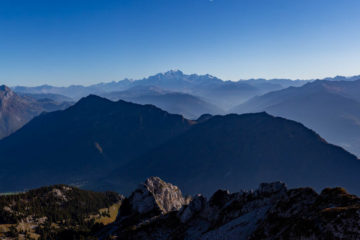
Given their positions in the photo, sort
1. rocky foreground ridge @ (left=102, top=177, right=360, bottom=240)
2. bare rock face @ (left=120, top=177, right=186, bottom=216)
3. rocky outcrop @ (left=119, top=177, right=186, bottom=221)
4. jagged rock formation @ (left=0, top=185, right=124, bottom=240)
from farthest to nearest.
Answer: jagged rock formation @ (left=0, top=185, right=124, bottom=240) → bare rock face @ (left=120, top=177, right=186, bottom=216) → rocky outcrop @ (left=119, top=177, right=186, bottom=221) → rocky foreground ridge @ (left=102, top=177, right=360, bottom=240)

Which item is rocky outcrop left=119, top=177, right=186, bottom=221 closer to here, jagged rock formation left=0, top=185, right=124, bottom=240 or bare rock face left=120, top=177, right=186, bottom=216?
bare rock face left=120, top=177, right=186, bottom=216

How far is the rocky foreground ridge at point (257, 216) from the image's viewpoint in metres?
45.1

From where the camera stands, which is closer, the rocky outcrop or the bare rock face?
the rocky outcrop

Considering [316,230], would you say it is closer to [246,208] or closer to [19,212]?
[246,208]

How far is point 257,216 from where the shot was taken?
224ft

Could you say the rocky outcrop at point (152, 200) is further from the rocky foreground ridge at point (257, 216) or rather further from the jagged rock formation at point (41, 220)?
the jagged rock formation at point (41, 220)

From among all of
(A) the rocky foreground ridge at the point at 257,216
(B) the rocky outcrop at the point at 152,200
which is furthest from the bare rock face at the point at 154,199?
(A) the rocky foreground ridge at the point at 257,216

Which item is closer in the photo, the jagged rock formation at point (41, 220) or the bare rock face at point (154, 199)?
the bare rock face at point (154, 199)

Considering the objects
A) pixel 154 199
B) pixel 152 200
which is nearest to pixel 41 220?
pixel 152 200

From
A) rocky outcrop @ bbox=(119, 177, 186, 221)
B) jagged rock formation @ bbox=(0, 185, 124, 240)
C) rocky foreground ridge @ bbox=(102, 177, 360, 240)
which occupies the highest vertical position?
rocky foreground ridge @ bbox=(102, 177, 360, 240)

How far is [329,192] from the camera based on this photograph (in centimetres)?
5741

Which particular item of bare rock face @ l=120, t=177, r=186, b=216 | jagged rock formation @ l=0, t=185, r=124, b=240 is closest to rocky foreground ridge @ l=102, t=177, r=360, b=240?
bare rock face @ l=120, t=177, r=186, b=216

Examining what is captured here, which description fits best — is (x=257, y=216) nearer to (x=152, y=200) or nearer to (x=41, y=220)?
(x=152, y=200)

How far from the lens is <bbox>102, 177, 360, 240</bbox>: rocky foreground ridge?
45.1m
